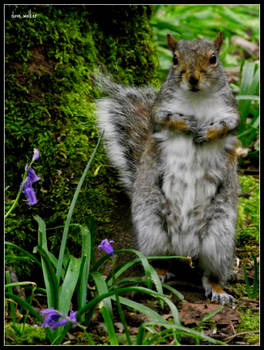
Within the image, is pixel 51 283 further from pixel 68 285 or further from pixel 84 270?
pixel 84 270

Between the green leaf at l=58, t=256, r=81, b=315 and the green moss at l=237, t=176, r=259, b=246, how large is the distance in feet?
4.65

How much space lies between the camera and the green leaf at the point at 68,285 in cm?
257

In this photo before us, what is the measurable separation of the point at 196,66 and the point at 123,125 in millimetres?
781

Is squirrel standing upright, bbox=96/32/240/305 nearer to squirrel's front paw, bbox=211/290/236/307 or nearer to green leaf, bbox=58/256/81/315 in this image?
squirrel's front paw, bbox=211/290/236/307

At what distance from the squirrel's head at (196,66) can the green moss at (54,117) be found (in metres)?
0.73

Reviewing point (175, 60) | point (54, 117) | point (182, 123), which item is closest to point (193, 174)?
point (182, 123)

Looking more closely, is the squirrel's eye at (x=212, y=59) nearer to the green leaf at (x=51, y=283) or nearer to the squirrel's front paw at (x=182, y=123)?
the squirrel's front paw at (x=182, y=123)

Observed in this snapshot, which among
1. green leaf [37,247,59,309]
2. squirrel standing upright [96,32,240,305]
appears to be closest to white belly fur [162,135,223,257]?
squirrel standing upright [96,32,240,305]

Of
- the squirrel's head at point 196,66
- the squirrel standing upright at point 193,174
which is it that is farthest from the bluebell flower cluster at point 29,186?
the squirrel's head at point 196,66

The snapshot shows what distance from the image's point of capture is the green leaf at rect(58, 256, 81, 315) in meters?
2.57

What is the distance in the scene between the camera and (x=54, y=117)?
3279 mm

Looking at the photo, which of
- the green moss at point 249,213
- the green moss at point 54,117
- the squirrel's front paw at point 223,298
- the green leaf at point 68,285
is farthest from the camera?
the green moss at point 249,213

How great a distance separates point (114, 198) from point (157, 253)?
0.54 metres

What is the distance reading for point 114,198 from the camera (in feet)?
11.4
